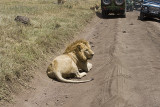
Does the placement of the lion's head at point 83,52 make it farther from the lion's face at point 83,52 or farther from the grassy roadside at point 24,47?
the grassy roadside at point 24,47

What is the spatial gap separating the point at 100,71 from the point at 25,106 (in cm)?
244

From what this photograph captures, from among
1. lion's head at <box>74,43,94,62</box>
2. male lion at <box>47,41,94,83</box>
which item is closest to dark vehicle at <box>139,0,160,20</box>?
male lion at <box>47,41,94,83</box>

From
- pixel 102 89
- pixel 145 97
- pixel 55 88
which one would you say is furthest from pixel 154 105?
pixel 55 88

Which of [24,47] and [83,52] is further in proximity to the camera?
[24,47]

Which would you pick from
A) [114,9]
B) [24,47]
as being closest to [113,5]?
[114,9]

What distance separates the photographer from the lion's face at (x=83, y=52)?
641 centimetres

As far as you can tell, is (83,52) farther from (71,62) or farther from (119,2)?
(119,2)

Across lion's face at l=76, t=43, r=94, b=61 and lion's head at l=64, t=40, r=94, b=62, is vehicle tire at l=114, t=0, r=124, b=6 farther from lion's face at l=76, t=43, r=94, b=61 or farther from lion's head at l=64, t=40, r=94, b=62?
lion's face at l=76, t=43, r=94, b=61

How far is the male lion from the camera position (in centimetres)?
632

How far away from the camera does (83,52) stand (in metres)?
6.50

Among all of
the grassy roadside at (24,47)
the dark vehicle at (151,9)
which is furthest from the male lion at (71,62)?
the dark vehicle at (151,9)

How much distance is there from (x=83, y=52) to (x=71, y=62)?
13.8 inches

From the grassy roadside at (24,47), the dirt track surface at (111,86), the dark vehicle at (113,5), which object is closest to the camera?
the dirt track surface at (111,86)

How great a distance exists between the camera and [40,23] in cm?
1218
